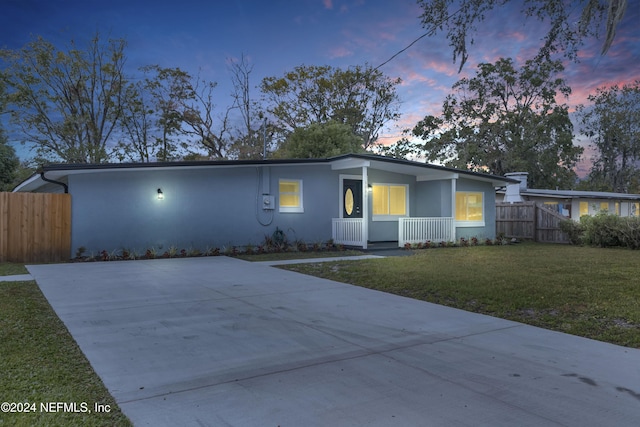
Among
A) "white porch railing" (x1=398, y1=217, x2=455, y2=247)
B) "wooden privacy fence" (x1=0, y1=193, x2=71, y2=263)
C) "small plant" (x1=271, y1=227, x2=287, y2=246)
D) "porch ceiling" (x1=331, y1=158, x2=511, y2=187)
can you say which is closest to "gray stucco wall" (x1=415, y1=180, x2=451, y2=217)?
"porch ceiling" (x1=331, y1=158, x2=511, y2=187)

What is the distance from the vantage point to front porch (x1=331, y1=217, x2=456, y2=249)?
46.1 feet

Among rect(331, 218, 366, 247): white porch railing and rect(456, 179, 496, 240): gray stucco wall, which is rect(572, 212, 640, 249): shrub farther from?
rect(331, 218, 366, 247): white porch railing

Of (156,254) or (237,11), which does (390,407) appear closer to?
(156,254)

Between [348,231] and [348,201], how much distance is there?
56.3 inches

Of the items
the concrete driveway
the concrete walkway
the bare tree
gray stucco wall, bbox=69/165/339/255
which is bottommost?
the concrete driveway

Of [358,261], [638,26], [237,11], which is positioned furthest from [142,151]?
[638,26]

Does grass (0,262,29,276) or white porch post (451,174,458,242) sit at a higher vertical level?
white porch post (451,174,458,242)

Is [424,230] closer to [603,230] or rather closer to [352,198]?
[352,198]

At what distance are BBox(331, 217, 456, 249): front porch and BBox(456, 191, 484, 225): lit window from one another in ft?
4.69

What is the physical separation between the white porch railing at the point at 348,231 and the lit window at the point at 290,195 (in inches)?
52.2

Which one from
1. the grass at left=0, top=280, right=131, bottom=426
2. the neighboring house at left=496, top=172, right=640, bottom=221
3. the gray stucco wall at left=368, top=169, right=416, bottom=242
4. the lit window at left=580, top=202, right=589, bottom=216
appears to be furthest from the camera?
the lit window at left=580, top=202, right=589, bottom=216

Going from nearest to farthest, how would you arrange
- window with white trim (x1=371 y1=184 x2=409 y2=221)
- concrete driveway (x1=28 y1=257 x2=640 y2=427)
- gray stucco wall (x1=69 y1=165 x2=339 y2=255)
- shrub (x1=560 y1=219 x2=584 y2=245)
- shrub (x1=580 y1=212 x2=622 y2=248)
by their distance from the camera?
concrete driveway (x1=28 y1=257 x2=640 y2=427) → gray stucco wall (x1=69 y1=165 x2=339 y2=255) → shrub (x1=580 y1=212 x2=622 y2=248) → window with white trim (x1=371 y1=184 x2=409 y2=221) → shrub (x1=560 y1=219 x2=584 y2=245)

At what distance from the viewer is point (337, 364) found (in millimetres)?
3750

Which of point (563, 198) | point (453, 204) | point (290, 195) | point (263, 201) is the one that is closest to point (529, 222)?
point (563, 198)
